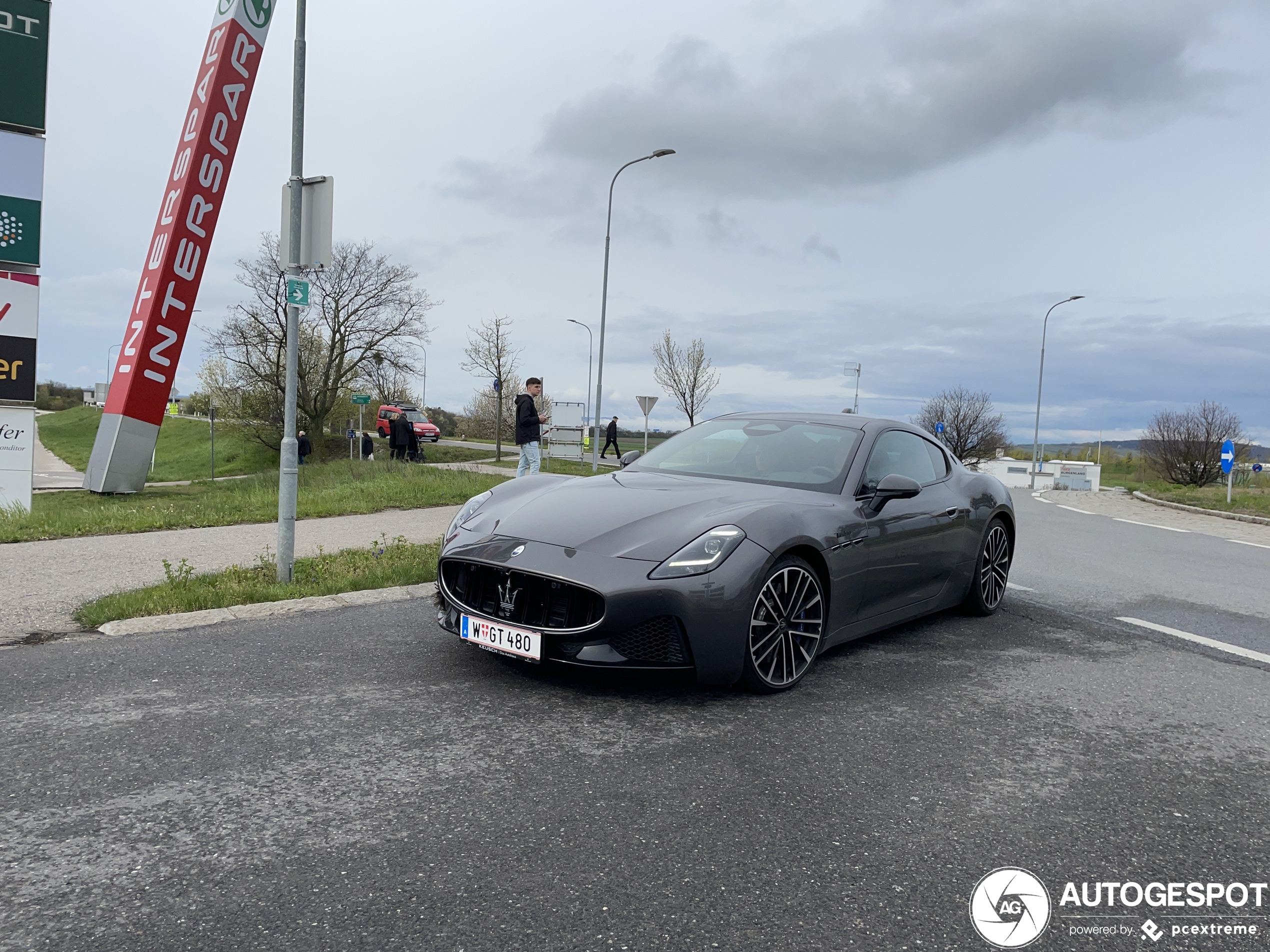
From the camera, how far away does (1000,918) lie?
242 cm

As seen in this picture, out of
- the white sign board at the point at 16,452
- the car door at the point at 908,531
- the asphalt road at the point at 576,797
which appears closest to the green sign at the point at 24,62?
the white sign board at the point at 16,452

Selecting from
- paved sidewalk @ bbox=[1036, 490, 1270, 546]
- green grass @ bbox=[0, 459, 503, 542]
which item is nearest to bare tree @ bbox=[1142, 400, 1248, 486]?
paved sidewalk @ bbox=[1036, 490, 1270, 546]

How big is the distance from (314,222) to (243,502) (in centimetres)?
752

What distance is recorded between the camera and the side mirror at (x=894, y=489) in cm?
482

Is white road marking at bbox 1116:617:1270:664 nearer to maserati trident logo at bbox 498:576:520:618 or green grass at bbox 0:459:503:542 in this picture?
maserati trident logo at bbox 498:576:520:618

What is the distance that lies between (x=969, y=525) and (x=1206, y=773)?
102 inches

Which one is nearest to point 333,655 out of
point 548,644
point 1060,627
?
point 548,644

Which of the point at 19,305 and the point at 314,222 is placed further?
the point at 19,305

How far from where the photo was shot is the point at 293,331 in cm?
695

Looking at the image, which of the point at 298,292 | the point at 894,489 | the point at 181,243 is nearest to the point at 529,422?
the point at 298,292

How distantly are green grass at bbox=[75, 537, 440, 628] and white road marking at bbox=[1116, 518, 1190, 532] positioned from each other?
1236 cm

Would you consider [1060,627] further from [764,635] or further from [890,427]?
[764,635]

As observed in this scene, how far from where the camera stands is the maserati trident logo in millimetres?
4148

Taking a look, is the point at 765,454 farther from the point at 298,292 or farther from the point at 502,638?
the point at 298,292
